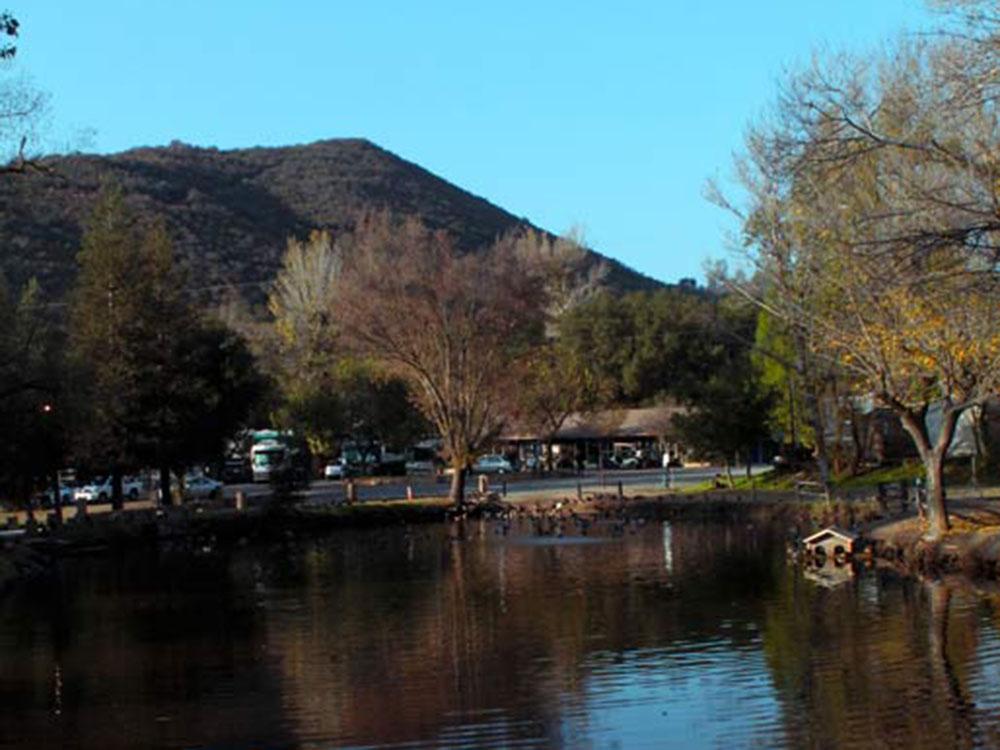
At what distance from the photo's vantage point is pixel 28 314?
48.4 m

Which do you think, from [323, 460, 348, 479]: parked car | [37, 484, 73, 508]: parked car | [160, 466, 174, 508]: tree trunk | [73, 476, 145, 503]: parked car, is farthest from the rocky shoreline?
[323, 460, 348, 479]: parked car

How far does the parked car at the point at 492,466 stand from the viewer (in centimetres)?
8744

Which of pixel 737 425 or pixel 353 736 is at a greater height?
pixel 737 425

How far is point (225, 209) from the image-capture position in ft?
513

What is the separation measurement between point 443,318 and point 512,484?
17436mm

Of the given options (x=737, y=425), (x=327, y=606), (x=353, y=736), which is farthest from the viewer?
(x=737, y=425)

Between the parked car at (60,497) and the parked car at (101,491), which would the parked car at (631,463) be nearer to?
the parked car at (101,491)

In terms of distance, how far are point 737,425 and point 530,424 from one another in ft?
88.3

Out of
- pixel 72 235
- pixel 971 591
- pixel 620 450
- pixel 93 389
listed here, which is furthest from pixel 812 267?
pixel 72 235

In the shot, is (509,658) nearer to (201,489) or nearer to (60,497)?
(60,497)

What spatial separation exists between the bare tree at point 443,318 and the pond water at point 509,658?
21231 millimetres

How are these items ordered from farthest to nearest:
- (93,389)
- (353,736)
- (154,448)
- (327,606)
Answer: (154,448)
(93,389)
(327,606)
(353,736)

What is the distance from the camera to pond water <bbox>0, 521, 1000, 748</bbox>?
16578 millimetres

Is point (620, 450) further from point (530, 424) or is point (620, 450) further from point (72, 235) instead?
point (72, 235)
